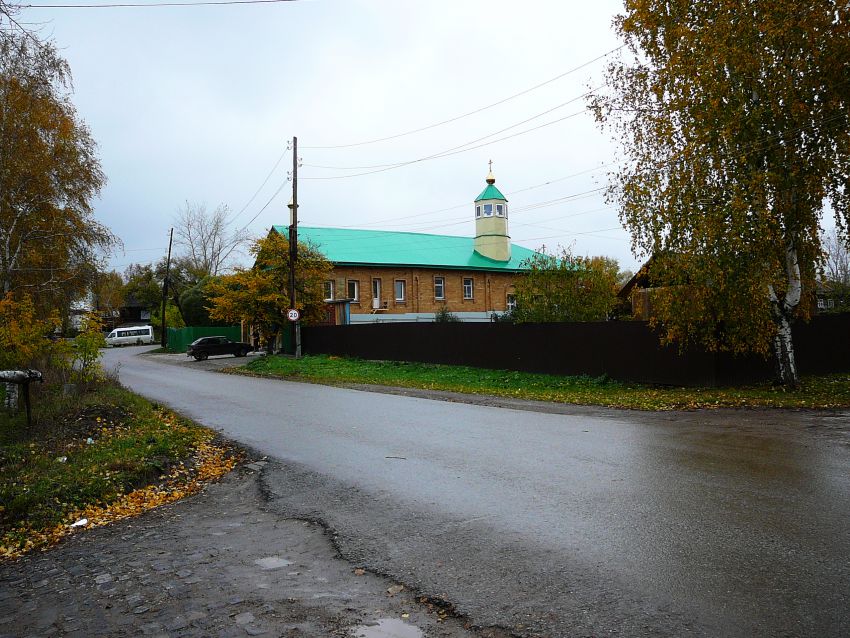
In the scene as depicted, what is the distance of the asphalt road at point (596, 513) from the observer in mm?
4141

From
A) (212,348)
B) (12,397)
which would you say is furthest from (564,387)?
(212,348)

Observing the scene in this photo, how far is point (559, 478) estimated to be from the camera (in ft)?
24.9

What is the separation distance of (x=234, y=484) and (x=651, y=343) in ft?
44.1

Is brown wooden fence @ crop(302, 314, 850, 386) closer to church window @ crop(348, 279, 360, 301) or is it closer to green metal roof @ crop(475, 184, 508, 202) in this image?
church window @ crop(348, 279, 360, 301)

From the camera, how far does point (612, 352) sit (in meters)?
19.8

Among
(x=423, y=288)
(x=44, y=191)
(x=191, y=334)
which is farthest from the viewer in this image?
(x=191, y=334)

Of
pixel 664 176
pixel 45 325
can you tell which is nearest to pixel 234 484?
pixel 45 325

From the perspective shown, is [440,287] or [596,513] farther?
[440,287]

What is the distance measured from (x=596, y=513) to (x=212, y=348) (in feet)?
129

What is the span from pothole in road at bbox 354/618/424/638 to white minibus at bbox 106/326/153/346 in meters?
77.7

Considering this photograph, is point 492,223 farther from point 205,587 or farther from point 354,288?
point 205,587

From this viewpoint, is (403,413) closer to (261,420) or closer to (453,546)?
(261,420)

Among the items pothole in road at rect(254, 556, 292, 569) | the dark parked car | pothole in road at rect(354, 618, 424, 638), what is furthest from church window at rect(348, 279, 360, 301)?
pothole in road at rect(354, 618, 424, 638)

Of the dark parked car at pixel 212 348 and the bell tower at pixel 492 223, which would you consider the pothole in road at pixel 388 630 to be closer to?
the dark parked car at pixel 212 348
